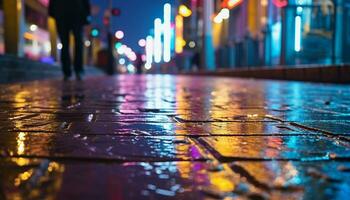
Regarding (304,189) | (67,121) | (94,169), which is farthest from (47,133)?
(304,189)

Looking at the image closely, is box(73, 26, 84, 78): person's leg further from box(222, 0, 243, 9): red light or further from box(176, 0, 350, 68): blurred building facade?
box(222, 0, 243, 9): red light

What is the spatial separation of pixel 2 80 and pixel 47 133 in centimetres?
573

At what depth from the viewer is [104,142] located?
1.87 meters

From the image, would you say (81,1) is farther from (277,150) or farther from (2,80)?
(277,150)

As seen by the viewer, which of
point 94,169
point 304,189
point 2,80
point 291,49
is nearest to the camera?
point 304,189

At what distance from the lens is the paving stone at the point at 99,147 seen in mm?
1600

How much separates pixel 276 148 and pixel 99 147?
1.78 feet

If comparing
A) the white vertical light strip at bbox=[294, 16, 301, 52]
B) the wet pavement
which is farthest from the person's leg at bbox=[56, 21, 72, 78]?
the white vertical light strip at bbox=[294, 16, 301, 52]

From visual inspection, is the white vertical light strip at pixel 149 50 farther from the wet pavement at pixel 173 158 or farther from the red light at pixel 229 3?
the wet pavement at pixel 173 158

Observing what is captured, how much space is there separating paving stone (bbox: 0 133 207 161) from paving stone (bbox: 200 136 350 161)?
8 centimetres

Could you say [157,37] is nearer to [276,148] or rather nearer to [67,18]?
[67,18]

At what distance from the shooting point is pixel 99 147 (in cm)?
176

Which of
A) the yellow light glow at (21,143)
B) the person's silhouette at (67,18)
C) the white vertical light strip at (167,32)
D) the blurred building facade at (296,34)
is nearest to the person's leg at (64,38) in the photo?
the person's silhouette at (67,18)

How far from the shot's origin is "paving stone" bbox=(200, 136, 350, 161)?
1.62 meters
